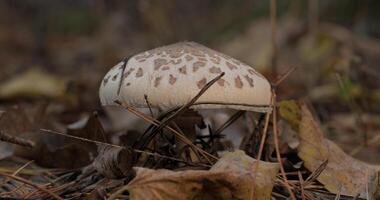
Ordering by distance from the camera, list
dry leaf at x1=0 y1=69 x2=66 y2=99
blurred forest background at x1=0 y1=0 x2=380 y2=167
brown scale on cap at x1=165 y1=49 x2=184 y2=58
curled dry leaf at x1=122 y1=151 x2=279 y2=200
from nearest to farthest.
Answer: curled dry leaf at x1=122 y1=151 x2=279 y2=200 < brown scale on cap at x1=165 y1=49 x2=184 y2=58 < blurred forest background at x1=0 y1=0 x2=380 y2=167 < dry leaf at x1=0 y1=69 x2=66 y2=99

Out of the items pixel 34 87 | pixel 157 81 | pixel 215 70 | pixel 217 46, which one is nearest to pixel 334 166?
pixel 215 70

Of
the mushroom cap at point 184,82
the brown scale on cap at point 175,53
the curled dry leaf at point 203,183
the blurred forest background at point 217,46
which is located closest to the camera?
the curled dry leaf at point 203,183

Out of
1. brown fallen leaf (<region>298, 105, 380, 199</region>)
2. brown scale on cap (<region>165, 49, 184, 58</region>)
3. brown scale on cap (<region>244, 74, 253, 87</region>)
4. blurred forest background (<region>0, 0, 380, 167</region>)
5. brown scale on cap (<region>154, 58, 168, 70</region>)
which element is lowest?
blurred forest background (<region>0, 0, 380, 167</region>)

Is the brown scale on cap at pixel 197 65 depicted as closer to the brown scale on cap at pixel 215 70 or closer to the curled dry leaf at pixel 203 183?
the brown scale on cap at pixel 215 70

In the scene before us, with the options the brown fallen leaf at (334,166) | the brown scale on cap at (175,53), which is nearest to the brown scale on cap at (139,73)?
the brown scale on cap at (175,53)

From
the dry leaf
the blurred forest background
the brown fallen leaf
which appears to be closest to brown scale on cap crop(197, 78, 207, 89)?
the brown fallen leaf

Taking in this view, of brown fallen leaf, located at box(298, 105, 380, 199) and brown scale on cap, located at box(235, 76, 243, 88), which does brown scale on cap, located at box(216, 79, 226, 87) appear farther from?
brown fallen leaf, located at box(298, 105, 380, 199)

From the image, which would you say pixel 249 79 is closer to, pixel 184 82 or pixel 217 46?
pixel 184 82
